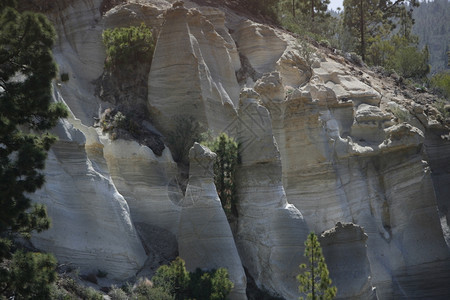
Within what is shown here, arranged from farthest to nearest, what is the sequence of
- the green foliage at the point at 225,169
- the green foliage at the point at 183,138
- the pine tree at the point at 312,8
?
the pine tree at the point at 312,8
the green foliage at the point at 183,138
the green foliage at the point at 225,169

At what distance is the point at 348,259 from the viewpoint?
25891 mm

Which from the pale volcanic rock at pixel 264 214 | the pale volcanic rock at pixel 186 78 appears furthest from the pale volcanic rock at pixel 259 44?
the pale volcanic rock at pixel 264 214

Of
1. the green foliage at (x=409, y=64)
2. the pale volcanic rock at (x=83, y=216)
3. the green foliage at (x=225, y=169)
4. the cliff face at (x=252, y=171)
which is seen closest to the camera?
the pale volcanic rock at (x=83, y=216)

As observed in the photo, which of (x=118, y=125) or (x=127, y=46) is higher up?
(x=127, y=46)

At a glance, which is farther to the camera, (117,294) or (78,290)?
(117,294)

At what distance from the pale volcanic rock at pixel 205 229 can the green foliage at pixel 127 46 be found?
8.18m

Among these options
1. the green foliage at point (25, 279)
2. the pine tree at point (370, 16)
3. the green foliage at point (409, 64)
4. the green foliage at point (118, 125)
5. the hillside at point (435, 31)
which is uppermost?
the hillside at point (435, 31)

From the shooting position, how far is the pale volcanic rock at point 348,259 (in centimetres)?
2564

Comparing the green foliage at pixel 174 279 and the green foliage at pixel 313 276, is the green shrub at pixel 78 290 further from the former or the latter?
the green foliage at pixel 313 276

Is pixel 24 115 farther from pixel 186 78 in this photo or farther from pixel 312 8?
pixel 312 8

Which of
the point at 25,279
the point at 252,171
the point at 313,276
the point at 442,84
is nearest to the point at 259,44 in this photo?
the point at 252,171

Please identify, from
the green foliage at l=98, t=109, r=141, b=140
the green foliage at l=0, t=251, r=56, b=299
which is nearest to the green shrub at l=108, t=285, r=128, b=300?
the green foliage at l=0, t=251, r=56, b=299

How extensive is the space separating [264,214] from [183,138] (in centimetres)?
470

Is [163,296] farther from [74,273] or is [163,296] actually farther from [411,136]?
[411,136]
